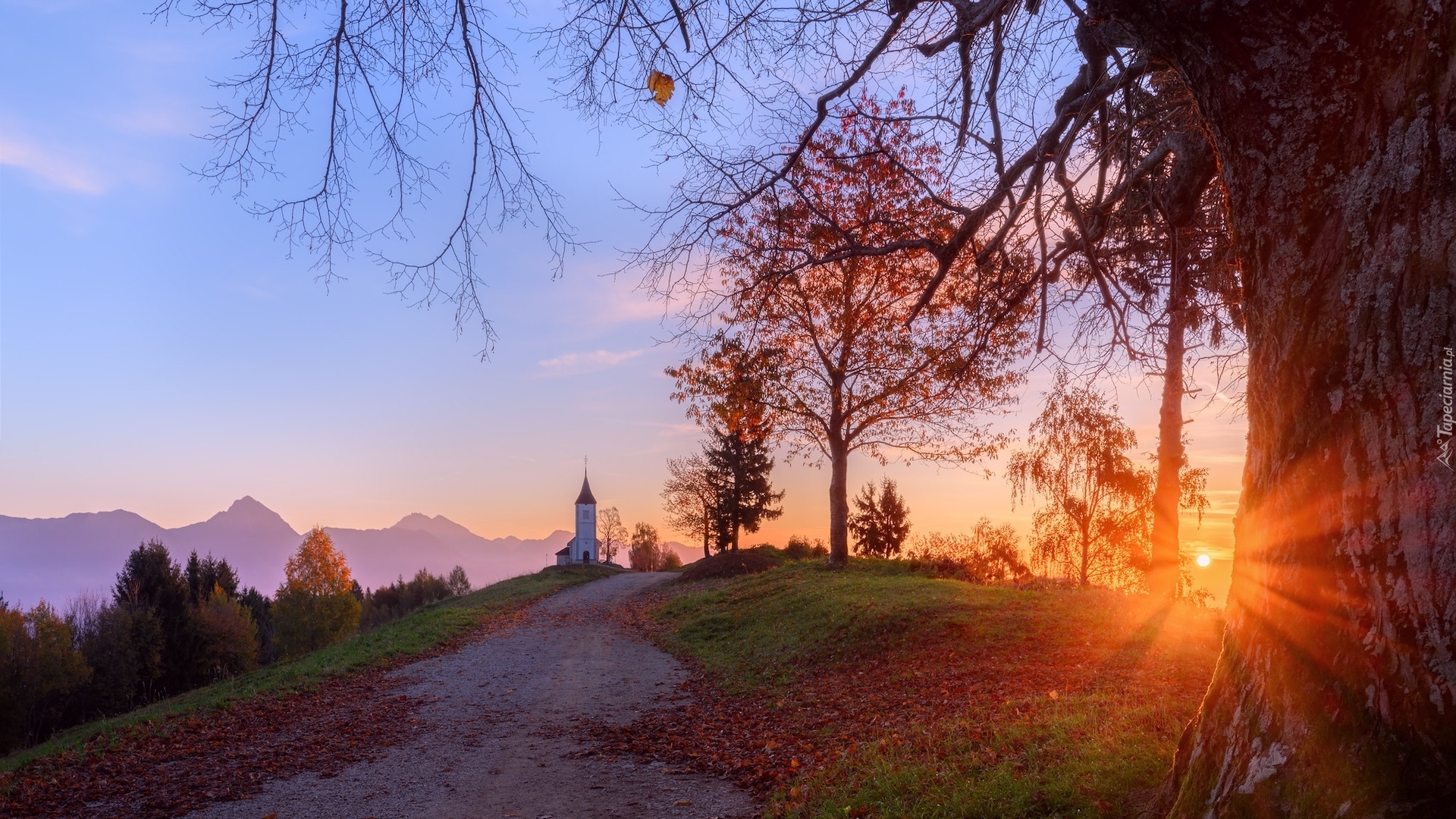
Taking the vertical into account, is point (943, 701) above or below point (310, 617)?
above

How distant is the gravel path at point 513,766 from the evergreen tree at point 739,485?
29.8 m

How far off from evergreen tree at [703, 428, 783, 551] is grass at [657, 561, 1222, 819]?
1024 inches

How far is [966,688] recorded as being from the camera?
846 centimetres

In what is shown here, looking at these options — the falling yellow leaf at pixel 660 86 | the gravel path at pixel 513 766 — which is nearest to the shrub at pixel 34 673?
the gravel path at pixel 513 766

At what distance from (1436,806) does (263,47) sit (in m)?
6.15

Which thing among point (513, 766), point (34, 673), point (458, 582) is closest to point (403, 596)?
point (458, 582)

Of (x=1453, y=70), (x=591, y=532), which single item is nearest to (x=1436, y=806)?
(x=1453, y=70)

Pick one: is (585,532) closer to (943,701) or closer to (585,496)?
(585,496)

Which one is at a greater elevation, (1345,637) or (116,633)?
(1345,637)

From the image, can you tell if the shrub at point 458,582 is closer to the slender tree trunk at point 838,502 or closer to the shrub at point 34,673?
the shrub at point 34,673

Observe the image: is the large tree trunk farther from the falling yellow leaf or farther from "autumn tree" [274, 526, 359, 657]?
"autumn tree" [274, 526, 359, 657]

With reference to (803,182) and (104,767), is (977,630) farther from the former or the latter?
(104,767)

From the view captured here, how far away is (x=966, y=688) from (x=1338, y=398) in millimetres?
6699

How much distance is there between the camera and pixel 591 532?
76.3m
